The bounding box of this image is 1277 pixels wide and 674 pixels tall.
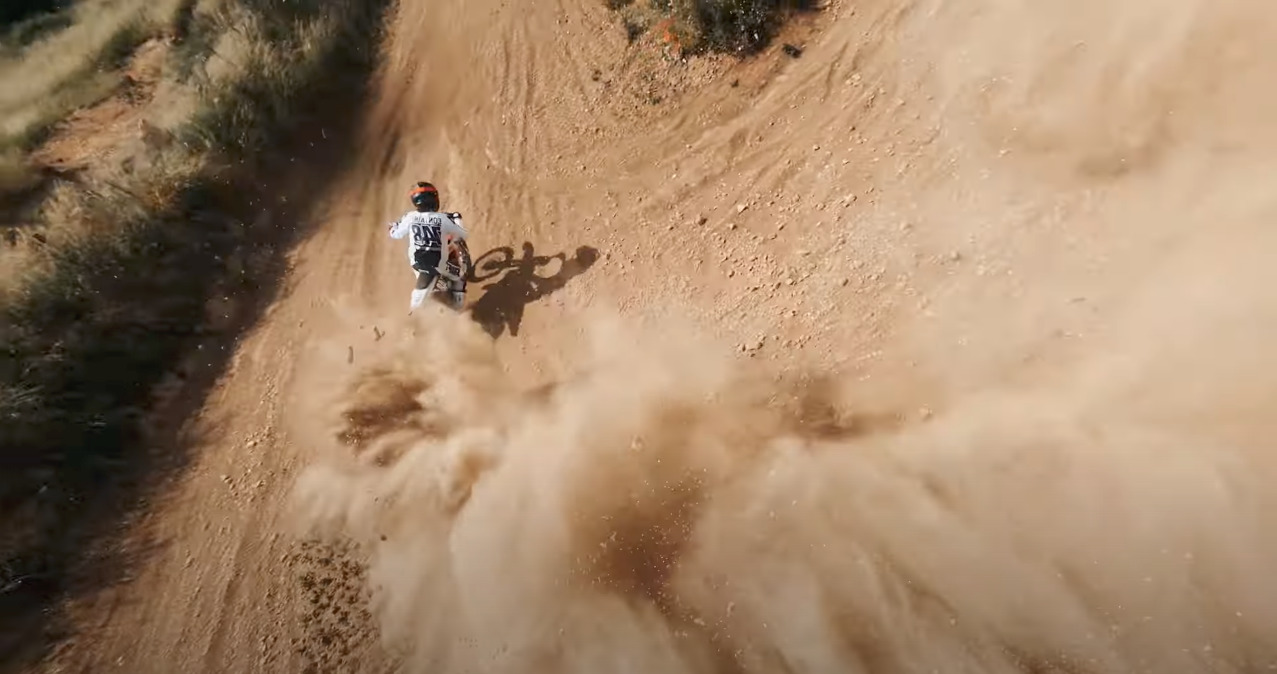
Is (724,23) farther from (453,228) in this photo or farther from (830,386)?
(830,386)

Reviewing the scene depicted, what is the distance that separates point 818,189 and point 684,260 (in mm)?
1752

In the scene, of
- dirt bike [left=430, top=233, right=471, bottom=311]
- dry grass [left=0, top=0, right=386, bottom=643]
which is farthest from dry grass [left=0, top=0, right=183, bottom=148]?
dirt bike [left=430, top=233, right=471, bottom=311]

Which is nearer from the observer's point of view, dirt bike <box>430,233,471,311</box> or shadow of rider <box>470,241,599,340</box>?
dirt bike <box>430,233,471,311</box>

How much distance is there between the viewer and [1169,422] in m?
5.81

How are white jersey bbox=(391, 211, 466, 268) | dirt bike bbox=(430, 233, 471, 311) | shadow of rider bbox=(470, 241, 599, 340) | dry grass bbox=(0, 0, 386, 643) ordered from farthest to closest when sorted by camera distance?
shadow of rider bbox=(470, 241, 599, 340), dirt bike bbox=(430, 233, 471, 311), white jersey bbox=(391, 211, 466, 268), dry grass bbox=(0, 0, 386, 643)

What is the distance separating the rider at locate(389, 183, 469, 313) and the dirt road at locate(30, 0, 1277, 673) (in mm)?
766

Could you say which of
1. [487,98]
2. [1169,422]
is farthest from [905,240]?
[487,98]

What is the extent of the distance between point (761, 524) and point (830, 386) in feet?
5.07

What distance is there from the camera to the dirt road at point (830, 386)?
19.2 ft

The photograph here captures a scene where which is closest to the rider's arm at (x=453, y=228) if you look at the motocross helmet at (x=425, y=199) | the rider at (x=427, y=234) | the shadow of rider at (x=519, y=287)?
the rider at (x=427, y=234)

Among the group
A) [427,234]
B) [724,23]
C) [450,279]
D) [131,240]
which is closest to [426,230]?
[427,234]

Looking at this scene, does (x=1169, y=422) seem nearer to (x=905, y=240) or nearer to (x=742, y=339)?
(x=905, y=240)

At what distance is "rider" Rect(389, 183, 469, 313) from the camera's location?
315 inches

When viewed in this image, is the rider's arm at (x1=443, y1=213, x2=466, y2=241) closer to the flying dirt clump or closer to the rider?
the rider
